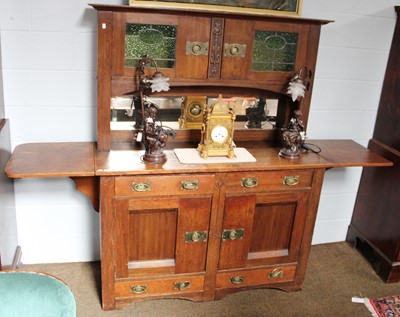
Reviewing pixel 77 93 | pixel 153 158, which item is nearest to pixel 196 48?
pixel 153 158

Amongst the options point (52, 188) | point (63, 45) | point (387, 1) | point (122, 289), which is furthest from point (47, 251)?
point (387, 1)

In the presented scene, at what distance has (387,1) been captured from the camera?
270 cm

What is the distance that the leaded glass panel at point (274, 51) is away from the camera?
2367 millimetres

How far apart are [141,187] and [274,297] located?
3.63 feet

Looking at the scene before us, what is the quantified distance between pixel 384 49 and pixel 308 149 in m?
0.87

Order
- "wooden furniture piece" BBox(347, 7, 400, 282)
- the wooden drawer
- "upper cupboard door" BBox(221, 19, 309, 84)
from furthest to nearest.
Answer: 1. "wooden furniture piece" BBox(347, 7, 400, 282)
2. the wooden drawer
3. "upper cupboard door" BBox(221, 19, 309, 84)

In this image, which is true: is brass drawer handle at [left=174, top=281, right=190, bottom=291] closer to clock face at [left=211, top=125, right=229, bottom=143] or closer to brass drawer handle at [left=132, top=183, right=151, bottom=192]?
brass drawer handle at [left=132, top=183, right=151, bottom=192]

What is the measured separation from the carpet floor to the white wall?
0.19 metres

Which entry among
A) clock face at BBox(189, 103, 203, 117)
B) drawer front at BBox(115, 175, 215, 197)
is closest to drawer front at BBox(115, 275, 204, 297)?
drawer front at BBox(115, 175, 215, 197)

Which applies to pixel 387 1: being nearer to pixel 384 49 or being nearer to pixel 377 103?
pixel 384 49

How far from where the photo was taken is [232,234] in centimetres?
243

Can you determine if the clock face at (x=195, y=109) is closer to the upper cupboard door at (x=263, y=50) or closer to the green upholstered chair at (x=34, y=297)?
the upper cupboard door at (x=263, y=50)

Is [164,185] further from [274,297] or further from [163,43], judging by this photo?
[274,297]

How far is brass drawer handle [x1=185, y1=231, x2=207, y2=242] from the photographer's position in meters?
2.37
